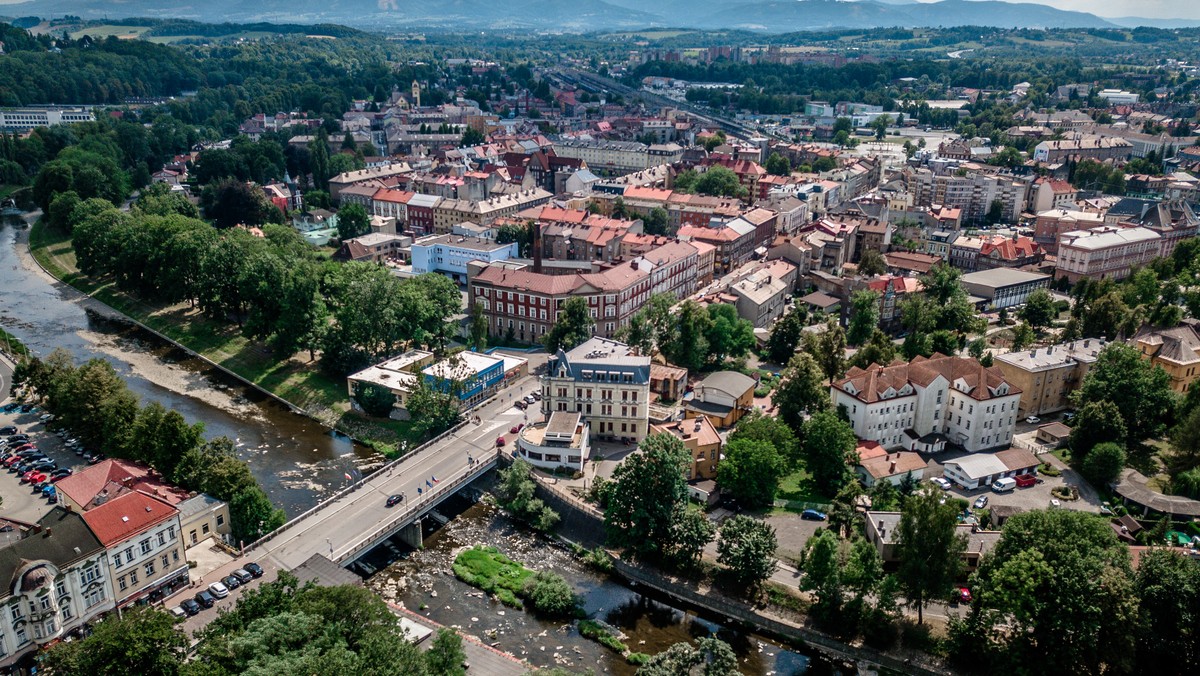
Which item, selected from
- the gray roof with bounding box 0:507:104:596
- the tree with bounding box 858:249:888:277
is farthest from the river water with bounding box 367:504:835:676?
the tree with bounding box 858:249:888:277

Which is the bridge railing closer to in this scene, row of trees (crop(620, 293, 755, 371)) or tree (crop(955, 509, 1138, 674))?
row of trees (crop(620, 293, 755, 371))

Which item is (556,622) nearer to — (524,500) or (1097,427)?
(524,500)

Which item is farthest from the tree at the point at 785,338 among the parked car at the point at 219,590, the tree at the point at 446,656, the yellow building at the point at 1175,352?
the parked car at the point at 219,590

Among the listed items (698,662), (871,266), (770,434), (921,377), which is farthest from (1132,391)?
(698,662)

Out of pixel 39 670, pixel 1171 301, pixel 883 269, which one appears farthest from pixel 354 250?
pixel 1171 301

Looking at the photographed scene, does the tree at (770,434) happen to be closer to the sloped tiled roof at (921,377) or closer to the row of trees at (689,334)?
the sloped tiled roof at (921,377)

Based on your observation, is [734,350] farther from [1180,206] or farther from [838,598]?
→ [1180,206]
